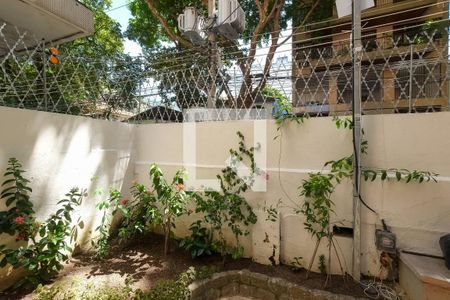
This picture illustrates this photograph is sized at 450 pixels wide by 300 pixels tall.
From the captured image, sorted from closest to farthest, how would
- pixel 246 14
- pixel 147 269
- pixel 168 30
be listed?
1. pixel 147 269
2. pixel 168 30
3. pixel 246 14

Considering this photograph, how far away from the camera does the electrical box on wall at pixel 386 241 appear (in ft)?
7.93

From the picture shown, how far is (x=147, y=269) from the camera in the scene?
2922mm

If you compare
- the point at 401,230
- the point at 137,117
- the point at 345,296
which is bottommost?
the point at 345,296

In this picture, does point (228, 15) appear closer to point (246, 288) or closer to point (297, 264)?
point (297, 264)

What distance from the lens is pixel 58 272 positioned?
275 cm

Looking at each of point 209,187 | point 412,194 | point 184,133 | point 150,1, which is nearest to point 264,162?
point 209,187

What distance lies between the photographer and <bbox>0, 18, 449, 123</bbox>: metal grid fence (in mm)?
3158

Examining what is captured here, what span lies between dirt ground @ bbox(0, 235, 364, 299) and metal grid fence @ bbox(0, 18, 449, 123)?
1825 mm

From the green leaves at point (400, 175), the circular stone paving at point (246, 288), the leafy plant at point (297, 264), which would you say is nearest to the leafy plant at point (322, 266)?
the leafy plant at point (297, 264)

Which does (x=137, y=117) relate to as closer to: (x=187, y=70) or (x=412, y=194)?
(x=187, y=70)

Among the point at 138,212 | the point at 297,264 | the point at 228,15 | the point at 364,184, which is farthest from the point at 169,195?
the point at 228,15

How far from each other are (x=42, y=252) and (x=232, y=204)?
1955 mm

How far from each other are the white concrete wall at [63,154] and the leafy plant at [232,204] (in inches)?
54.4

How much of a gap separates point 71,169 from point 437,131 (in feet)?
12.7
